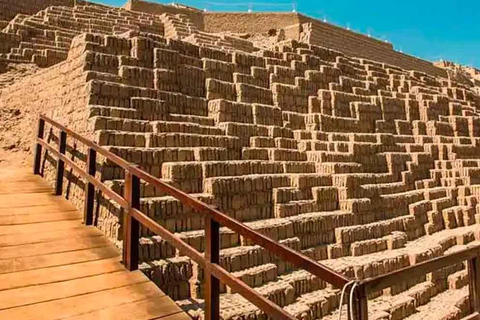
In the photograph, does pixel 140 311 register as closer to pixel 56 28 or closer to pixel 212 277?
pixel 212 277

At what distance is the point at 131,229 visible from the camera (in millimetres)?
3578

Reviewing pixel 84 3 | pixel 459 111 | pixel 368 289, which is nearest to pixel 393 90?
pixel 459 111

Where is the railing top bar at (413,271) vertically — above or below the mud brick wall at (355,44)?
below

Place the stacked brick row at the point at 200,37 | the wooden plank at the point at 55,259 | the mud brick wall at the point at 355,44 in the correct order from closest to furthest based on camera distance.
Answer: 1. the wooden plank at the point at 55,259
2. the stacked brick row at the point at 200,37
3. the mud brick wall at the point at 355,44

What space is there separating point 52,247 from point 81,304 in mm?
1098

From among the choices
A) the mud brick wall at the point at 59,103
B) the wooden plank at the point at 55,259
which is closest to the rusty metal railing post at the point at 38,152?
the mud brick wall at the point at 59,103

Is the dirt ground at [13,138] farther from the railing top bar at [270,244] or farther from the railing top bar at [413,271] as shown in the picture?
the railing top bar at [413,271]

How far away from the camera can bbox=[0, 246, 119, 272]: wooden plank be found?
3.35 metres

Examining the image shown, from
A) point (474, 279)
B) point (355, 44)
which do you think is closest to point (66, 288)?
point (474, 279)

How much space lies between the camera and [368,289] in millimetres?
1812

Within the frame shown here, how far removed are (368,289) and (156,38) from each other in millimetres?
7936

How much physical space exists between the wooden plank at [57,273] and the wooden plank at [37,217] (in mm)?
1137

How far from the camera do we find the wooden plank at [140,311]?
274 centimetres

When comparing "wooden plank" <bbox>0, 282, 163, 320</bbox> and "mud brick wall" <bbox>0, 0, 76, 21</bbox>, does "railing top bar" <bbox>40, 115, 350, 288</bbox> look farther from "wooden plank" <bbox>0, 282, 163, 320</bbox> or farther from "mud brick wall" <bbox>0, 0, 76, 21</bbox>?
"mud brick wall" <bbox>0, 0, 76, 21</bbox>
